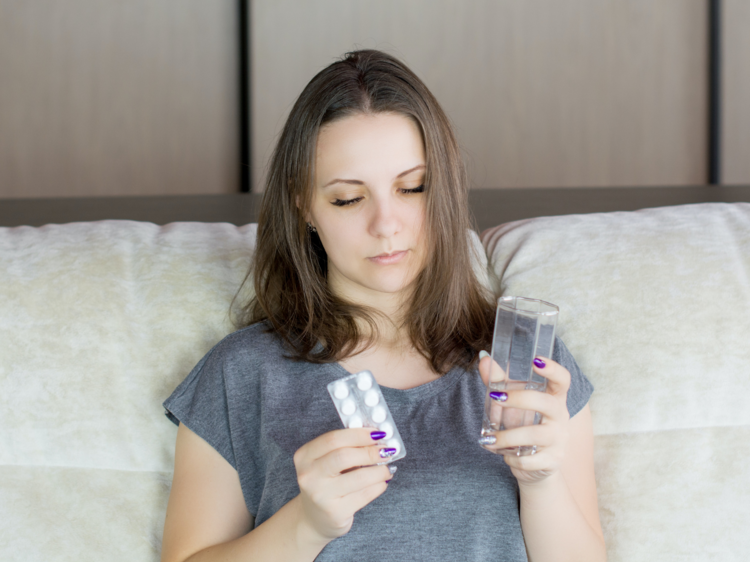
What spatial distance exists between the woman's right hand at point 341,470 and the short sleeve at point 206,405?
329 mm

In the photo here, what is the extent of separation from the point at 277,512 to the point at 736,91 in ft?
17.3

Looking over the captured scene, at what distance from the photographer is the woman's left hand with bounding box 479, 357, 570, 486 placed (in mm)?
860

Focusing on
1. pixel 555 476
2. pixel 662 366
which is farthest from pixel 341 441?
pixel 662 366

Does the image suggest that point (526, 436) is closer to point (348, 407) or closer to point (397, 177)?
point (348, 407)

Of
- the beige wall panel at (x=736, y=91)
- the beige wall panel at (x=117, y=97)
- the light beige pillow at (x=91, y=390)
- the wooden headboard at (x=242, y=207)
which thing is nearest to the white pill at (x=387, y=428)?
the light beige pillow at (x=91, y=390)

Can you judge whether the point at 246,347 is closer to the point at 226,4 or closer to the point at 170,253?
the point at 170,253

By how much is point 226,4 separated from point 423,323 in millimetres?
4110

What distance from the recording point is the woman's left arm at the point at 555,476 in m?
0.87

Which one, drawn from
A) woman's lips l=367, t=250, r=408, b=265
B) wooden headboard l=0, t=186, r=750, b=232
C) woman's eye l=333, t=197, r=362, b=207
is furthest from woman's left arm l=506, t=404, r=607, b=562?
wooden headboard l=0, t=186, r=750, b=232

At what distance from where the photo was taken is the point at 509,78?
16.7 ft

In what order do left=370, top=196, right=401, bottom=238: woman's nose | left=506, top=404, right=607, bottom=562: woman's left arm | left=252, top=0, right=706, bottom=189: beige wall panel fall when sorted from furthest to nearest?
left=252, top=0, right=706, bottom=189: beige wall panel < left=370, top=196, right=401, bottom=238: woman's nose < left=506, top=404, right=607, bottom=562: woman's left arm

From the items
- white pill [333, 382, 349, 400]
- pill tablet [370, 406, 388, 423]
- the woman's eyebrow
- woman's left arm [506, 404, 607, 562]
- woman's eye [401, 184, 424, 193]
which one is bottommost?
woman's left arm [506, 404, 607, 562]

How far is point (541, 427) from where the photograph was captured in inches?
34.1

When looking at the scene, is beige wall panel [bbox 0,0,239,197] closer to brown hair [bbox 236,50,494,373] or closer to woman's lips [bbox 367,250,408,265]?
brown hair [bbox 236,50,494,373]
